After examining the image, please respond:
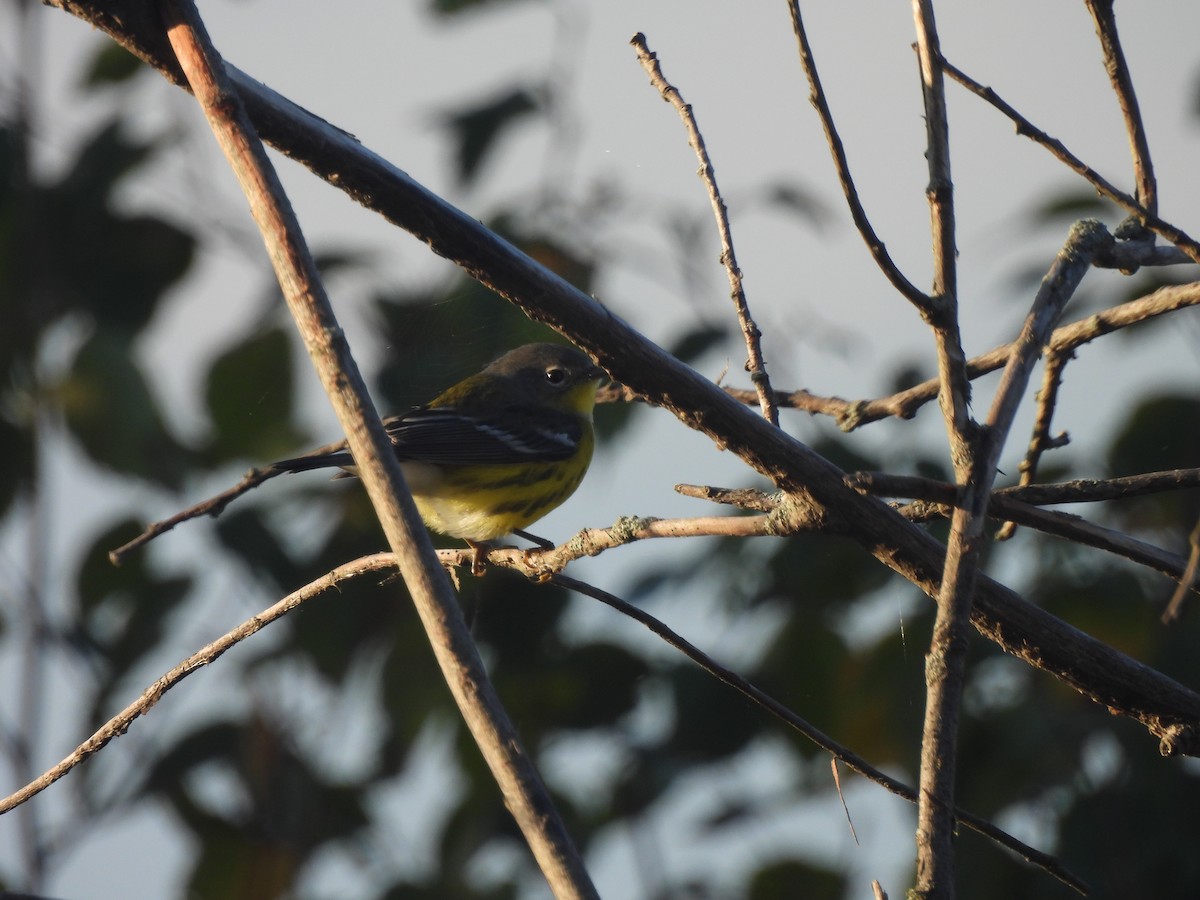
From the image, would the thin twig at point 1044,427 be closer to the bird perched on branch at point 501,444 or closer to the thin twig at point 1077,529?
the thin twig at point 1077,529

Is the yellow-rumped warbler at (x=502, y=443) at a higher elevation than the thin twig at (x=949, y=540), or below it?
higher

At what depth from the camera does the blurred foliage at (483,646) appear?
2.79 m

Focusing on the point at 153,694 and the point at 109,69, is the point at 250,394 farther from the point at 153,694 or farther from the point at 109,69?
the point at 153,694

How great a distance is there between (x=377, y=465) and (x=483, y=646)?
2.59 meters

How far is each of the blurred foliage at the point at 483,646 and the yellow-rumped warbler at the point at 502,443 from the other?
21.0 inches

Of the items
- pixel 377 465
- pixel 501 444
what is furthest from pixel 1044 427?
pixel 501 444

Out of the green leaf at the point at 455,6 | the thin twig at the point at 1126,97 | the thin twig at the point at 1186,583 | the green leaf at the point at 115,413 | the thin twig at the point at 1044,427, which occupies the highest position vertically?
the green leaf at the point at 455,6

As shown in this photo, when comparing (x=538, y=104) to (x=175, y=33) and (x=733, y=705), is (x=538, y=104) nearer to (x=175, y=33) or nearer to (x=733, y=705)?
(x=733, y=705)

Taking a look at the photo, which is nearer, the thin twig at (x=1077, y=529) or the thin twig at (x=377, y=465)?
the thin twig at (x=377, y=465)

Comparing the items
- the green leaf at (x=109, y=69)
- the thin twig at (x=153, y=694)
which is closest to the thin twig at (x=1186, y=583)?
the thin twig at (x=153, y=694)

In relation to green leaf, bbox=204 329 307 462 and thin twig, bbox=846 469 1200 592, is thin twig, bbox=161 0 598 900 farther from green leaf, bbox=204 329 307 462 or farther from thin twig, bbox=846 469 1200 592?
green leaf, bbox=204 329 307 462

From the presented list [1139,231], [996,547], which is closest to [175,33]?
[1139,231]

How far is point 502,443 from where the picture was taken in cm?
443


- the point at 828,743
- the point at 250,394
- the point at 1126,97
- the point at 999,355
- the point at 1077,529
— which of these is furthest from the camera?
the point at 250,394
